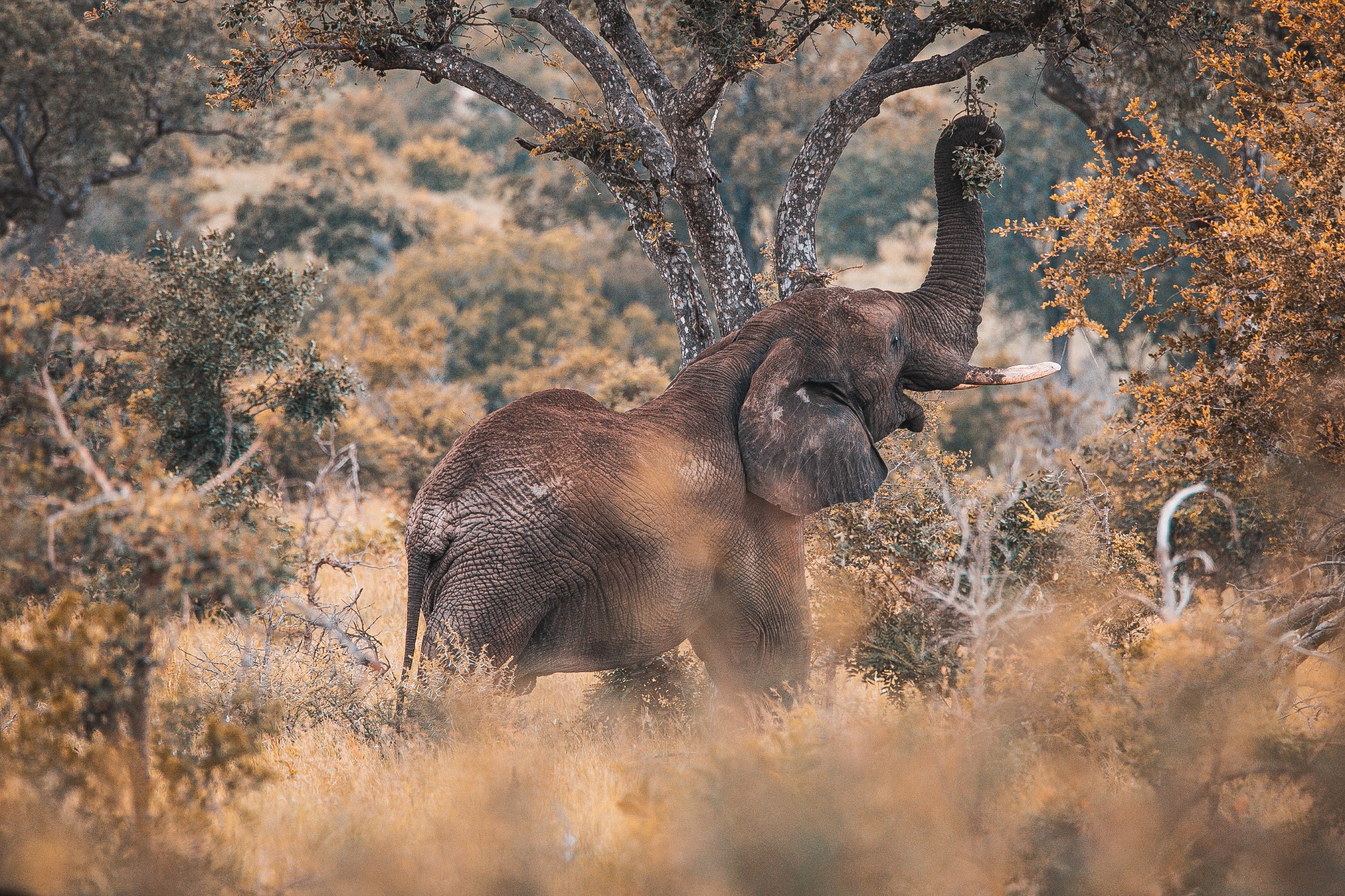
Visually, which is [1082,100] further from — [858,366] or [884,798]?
[884,798]

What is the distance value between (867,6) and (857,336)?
8.80ft

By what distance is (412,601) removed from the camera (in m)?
6.55

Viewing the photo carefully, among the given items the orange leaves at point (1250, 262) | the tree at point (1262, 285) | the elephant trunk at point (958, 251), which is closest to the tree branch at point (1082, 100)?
the tree at point (1262, 285)

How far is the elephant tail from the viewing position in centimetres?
640

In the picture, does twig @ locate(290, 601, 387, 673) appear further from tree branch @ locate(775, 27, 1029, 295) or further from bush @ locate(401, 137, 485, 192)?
bush @ locate(401, 137, 485, 192)

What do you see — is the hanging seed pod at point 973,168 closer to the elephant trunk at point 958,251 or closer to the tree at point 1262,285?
the elephant trunk at point 958,251

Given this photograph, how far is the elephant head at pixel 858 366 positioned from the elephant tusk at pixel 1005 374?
0.01 meters

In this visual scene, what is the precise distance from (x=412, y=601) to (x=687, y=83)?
16.1 ft

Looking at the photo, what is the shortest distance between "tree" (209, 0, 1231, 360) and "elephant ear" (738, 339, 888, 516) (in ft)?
6.58

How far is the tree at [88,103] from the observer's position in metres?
18.7

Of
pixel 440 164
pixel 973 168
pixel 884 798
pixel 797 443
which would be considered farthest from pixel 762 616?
pixel 440 164

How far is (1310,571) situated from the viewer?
8.47 m

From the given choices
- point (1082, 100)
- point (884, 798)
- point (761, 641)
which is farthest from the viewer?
point (1082, 100)

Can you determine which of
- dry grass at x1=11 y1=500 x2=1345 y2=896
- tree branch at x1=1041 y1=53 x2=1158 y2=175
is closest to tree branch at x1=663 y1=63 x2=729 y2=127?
dry grass at x1=11 y1=500 x2=1345 y2=896
